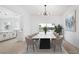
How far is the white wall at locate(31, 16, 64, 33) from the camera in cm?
312

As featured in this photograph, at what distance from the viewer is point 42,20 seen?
3.32 metres

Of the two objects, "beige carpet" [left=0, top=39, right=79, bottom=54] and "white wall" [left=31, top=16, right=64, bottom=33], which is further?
"white wall" [left=31, top=16, right=64, bottom=33]

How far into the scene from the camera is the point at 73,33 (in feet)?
13.0

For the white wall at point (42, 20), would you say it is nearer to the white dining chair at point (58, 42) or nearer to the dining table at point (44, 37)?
the dining table at point (44, 37)

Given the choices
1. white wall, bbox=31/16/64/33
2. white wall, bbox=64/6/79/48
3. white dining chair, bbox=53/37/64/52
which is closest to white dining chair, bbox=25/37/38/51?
white wall, bbox=31/16/64/33

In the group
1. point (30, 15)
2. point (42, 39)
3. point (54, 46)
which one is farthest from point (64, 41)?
point (30, 15)

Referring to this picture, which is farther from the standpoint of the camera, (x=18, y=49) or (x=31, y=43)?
(x=31, y=43)

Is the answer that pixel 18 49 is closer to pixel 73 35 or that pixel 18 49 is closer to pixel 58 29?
pixel 58 29

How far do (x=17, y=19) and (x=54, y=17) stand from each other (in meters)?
1.05

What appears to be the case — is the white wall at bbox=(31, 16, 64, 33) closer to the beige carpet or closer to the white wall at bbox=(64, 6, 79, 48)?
the white wall at bbox=(64, 6, 79, 48)

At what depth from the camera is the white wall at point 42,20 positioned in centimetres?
312

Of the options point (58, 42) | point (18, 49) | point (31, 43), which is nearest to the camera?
point (18, 49)

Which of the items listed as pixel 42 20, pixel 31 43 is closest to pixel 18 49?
pixel 31 43
